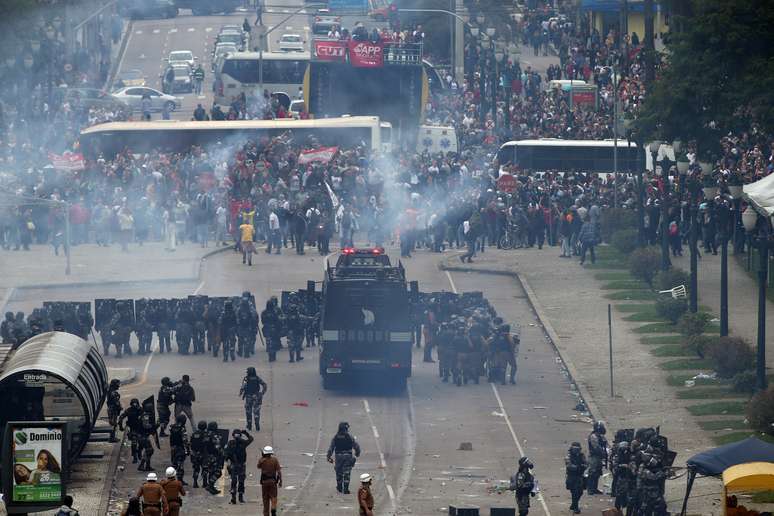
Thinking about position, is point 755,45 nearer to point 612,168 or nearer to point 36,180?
point 612,168

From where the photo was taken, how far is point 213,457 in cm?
3359

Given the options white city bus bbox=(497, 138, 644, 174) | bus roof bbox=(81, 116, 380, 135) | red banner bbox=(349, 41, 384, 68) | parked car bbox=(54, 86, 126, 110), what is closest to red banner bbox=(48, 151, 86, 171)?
bus roof bbox=(81, 116, 380, 135)

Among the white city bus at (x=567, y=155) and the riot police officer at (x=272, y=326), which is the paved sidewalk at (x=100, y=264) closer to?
the riot police officer at (x=272, y=326)

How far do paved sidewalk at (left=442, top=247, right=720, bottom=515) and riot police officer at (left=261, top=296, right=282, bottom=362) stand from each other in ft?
21.1

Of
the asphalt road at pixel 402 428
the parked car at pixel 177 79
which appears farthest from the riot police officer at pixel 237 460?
the parked car at pixel 177 79

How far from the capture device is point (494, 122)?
7581 centimetres

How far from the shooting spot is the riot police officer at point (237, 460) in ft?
107

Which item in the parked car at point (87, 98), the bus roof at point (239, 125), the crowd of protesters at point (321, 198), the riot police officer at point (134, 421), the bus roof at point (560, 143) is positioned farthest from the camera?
the parked car at point (87, 98)

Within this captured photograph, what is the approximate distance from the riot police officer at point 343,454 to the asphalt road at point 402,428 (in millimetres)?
326

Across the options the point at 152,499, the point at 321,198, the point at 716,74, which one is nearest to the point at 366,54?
the point at 321,198

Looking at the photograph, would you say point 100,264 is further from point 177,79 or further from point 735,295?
point 177,79

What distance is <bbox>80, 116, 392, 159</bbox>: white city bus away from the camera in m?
67.4

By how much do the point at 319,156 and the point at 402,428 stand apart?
82.8 feet

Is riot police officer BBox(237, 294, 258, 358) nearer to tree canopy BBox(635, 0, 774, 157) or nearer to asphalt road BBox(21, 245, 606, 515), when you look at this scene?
asphalt road BBox(21, 245, 606, 515)
